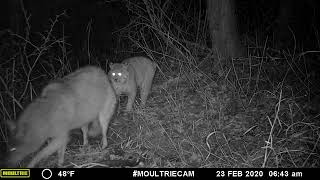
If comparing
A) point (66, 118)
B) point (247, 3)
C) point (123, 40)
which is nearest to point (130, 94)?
point (66, 118)

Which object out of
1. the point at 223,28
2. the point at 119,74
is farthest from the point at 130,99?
the point at 223,28

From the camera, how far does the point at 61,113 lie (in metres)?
5.92

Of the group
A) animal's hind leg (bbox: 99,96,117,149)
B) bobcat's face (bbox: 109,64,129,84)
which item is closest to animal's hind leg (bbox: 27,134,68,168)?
animal's hind leg (bbox: 99,96,117,149)

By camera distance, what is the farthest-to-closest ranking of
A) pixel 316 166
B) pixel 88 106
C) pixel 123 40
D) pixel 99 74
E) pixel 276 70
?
pixel 123 40, pixel 276 70, pixel 99 74, pixel 88 106, pixel 316 166

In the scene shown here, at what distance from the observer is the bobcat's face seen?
8328mm

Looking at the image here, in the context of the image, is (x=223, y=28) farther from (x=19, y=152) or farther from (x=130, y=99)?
(x=19, y=152)

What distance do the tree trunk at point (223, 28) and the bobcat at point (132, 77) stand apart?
176 cm

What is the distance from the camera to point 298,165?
532cm

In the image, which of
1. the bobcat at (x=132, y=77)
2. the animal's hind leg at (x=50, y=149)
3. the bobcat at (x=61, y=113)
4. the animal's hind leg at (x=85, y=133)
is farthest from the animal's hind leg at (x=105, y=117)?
the bobcat at (x=132, y=77)

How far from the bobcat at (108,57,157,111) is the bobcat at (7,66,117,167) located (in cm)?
139

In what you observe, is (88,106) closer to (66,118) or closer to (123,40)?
(66,118)

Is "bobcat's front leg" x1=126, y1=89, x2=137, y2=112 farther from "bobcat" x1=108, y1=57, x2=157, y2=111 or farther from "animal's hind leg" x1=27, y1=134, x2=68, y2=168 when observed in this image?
"animal's hind leg" x1=27, y1=134, x2=68, y2=168

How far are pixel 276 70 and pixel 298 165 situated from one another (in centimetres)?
364

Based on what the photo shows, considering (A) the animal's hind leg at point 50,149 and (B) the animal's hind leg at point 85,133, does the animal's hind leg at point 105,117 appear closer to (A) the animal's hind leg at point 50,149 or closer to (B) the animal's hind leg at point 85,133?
(B) the animal's hind leg at point 85,133
